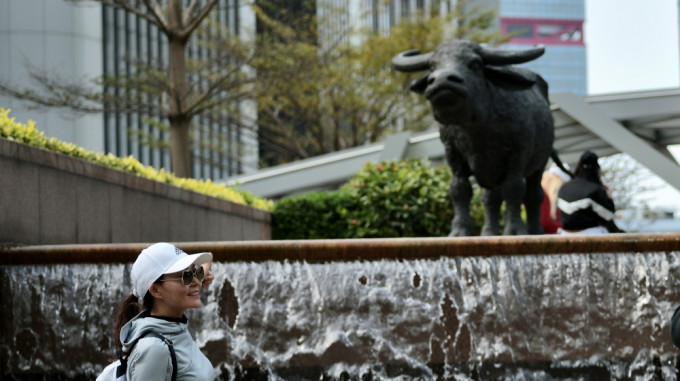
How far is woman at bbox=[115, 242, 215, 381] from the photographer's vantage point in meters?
2.91

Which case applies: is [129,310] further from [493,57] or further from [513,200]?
[513,200]

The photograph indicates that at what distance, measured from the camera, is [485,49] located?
7.91 meters

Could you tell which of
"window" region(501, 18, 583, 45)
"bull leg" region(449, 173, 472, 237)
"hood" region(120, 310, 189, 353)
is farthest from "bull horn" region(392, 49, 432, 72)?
"window" region(501, 18, 583, 45)

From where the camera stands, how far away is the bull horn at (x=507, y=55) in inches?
308

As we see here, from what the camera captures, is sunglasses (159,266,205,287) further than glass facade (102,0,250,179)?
No

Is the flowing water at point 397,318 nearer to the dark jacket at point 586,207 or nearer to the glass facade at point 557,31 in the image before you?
the dark jacket at point 586,207

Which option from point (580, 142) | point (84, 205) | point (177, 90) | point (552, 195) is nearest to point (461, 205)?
point (84, 205)

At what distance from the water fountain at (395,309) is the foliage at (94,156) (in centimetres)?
→ 138

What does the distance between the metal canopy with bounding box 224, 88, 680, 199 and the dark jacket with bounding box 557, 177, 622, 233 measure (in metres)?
10.4

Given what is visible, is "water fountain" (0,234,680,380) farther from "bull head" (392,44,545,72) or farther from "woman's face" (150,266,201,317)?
"woman's face" (150,266,201,317)

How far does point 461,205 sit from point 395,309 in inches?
84.6

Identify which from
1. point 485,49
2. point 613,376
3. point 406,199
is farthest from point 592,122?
point 613,376

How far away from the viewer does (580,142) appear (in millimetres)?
22219

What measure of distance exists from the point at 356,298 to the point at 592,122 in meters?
13.7
